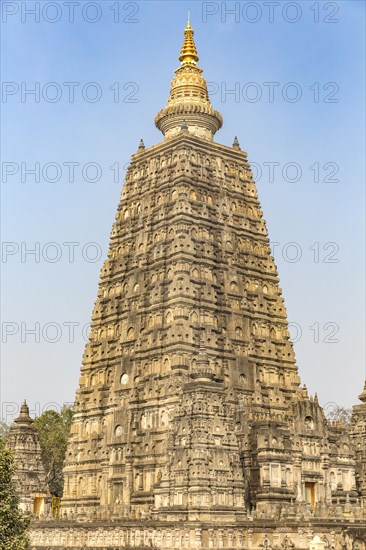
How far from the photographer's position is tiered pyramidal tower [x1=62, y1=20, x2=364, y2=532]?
4684cm

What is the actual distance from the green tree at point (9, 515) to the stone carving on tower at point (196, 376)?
38.3ft

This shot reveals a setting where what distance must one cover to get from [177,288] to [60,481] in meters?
35.2

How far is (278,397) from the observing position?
57.0 m

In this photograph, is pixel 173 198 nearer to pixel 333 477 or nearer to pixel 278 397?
pixel 278 397

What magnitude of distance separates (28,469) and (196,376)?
723 inches

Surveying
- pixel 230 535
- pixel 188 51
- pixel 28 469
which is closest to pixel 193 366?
pixel 230 535

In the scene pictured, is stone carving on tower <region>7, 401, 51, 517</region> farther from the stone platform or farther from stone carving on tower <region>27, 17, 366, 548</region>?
the stone platform

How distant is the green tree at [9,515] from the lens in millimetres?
31406

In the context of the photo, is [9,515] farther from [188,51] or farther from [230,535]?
[188,51]

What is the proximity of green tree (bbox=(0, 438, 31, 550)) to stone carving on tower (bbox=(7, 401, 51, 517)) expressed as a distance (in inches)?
990

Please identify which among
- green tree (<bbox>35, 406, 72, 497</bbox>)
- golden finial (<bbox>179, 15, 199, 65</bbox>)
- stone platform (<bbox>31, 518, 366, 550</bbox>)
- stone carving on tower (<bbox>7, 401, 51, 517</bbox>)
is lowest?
stone platform (<bbox>31, 518, 366, 550</bbox>)

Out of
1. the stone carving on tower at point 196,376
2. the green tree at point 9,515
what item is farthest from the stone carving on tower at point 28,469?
the green tree at point 9,515

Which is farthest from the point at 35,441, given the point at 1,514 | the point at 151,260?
the point at 1,514

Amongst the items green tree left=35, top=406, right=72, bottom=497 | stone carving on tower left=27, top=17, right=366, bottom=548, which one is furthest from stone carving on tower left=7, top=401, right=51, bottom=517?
green tree left=35, top=406, right=72, bottom=497
